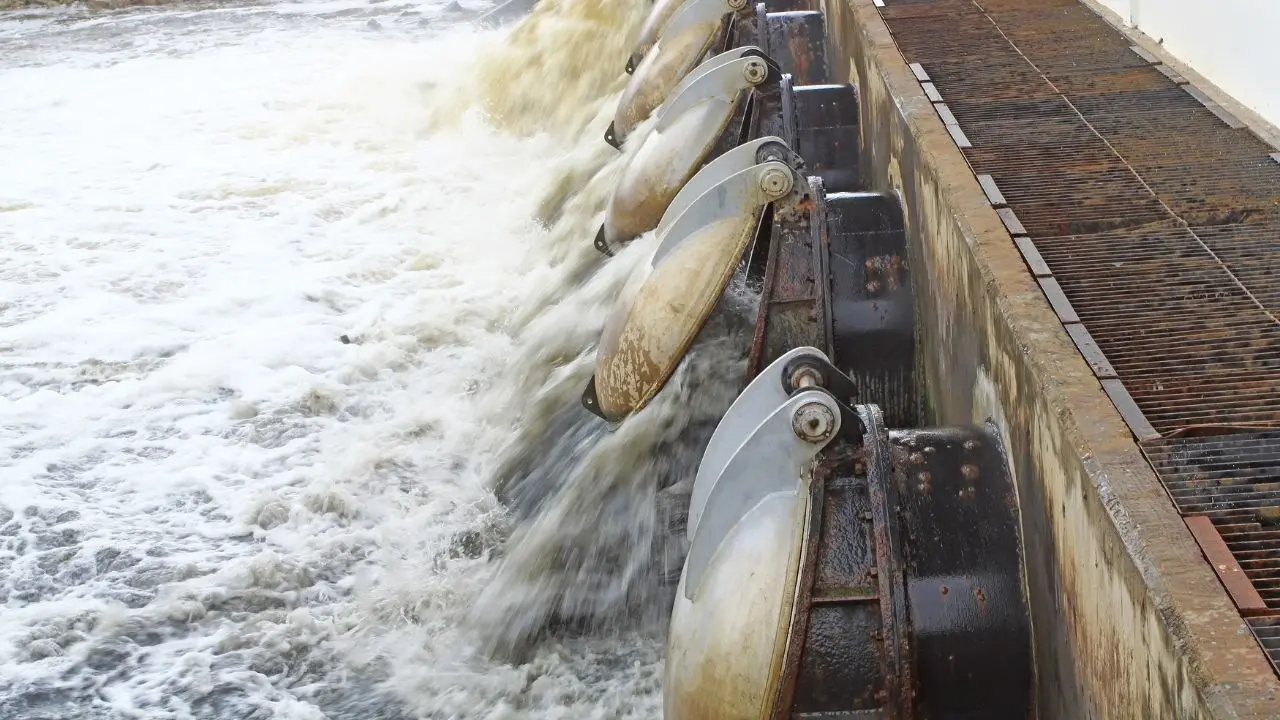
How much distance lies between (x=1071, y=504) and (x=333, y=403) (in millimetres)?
5213

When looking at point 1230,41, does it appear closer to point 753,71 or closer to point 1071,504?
point 753,71

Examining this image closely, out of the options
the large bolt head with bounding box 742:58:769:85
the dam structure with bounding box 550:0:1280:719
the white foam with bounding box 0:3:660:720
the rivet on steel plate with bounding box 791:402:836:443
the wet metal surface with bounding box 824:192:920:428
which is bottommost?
the white foam with bounding box 0:3:660:720

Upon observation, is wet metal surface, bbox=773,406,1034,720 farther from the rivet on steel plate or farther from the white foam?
the white foam

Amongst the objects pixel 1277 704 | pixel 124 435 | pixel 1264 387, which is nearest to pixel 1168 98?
pixel 1264 387

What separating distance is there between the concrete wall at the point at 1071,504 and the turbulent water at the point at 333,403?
105 centimetres

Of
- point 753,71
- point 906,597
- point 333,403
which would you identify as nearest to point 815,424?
point 906,597

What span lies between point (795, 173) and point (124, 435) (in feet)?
14.1

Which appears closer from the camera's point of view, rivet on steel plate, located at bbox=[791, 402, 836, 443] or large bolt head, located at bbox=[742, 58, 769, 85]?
rivet on steel plate, located at bbox=[791, 402, 836, 443]

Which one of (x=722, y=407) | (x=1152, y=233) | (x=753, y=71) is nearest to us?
(x=1152, y=233)

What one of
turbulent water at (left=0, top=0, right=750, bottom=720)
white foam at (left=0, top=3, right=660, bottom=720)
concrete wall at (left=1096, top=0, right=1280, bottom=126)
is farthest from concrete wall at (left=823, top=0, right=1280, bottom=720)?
white foam at (left=0, top=3, right=660, bottom=720)

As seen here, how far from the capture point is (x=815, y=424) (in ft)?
10.0

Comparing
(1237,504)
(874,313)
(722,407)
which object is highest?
(1237,504)

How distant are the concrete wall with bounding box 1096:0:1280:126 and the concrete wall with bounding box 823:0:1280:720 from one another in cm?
119

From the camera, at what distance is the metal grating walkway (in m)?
2.72
